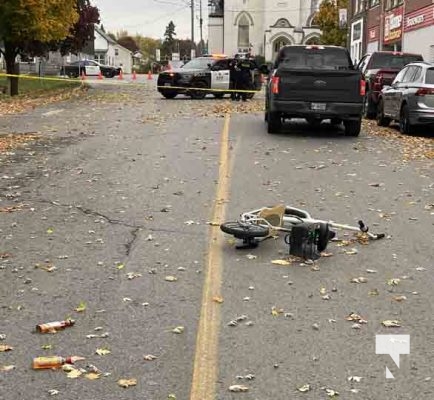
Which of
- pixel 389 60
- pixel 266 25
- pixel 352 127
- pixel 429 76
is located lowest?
pixel 352 127

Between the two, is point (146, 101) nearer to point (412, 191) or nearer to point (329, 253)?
point (412, 191)

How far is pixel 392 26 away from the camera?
123ft

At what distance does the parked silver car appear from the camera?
15695 millimetres

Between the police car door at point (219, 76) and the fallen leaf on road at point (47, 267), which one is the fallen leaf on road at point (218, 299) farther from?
the police car door at point (219, 76)

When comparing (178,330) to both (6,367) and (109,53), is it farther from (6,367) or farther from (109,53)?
(109,53)

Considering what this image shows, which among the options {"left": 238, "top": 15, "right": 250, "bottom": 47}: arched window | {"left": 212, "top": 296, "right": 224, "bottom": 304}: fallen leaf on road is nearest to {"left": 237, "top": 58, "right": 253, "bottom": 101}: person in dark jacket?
{"left": 212, "top": 296, "right": 224, "bottom": 304}: fallen leaf on road

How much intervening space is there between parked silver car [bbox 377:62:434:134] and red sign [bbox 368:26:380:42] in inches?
1009

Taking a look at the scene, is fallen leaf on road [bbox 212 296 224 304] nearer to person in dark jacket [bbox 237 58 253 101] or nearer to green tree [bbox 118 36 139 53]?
person in dark jacket [bbox 237 58 253 101]

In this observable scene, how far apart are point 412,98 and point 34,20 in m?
16.1

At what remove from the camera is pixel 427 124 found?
15.8 metres

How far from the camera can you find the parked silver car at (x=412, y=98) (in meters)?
15.7

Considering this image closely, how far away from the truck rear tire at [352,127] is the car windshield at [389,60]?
21.6ft

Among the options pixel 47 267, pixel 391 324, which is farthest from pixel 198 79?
pixel 391 324

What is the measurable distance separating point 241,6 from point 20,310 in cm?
7834
